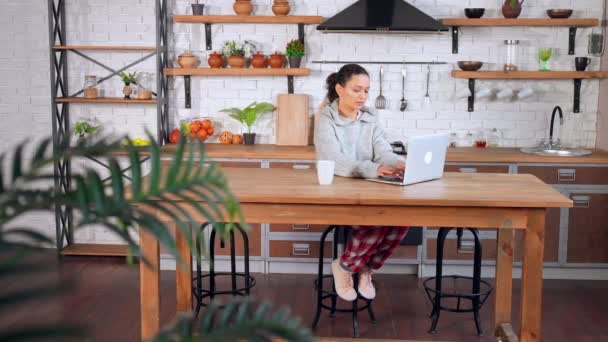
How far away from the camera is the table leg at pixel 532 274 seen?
3.11 m

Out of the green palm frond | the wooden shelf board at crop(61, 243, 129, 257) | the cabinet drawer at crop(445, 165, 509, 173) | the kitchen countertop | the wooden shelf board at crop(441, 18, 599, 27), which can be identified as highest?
the wooden shelf board at crop(441, 18, 599, 27)

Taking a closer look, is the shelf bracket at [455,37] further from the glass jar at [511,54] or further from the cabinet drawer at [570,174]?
the cabinet drawer at [570,174]

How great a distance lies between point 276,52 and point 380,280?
1809 mm

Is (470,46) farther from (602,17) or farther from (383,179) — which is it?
(383,179)

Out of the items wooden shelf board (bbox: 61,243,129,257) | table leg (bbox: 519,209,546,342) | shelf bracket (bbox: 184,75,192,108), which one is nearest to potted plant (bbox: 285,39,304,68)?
shelf bracket (bbox: 184,75,192,108)

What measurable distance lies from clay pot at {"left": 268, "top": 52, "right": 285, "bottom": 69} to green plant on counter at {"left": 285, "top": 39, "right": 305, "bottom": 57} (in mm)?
63

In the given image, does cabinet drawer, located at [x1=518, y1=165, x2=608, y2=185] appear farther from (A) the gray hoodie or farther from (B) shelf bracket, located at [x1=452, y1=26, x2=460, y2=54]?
(A) the gray hoodie

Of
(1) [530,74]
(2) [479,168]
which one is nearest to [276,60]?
(2) [479,168]

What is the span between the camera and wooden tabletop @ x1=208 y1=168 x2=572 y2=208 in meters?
3.04

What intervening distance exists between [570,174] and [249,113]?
2.28 m

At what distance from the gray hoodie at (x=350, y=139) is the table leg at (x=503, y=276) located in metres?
0.64

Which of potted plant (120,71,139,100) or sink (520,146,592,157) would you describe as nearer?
sink (520,146,592,157)

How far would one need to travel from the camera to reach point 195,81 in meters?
5.61

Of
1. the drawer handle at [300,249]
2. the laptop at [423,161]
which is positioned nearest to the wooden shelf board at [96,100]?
the drawer handle at [300,249]
